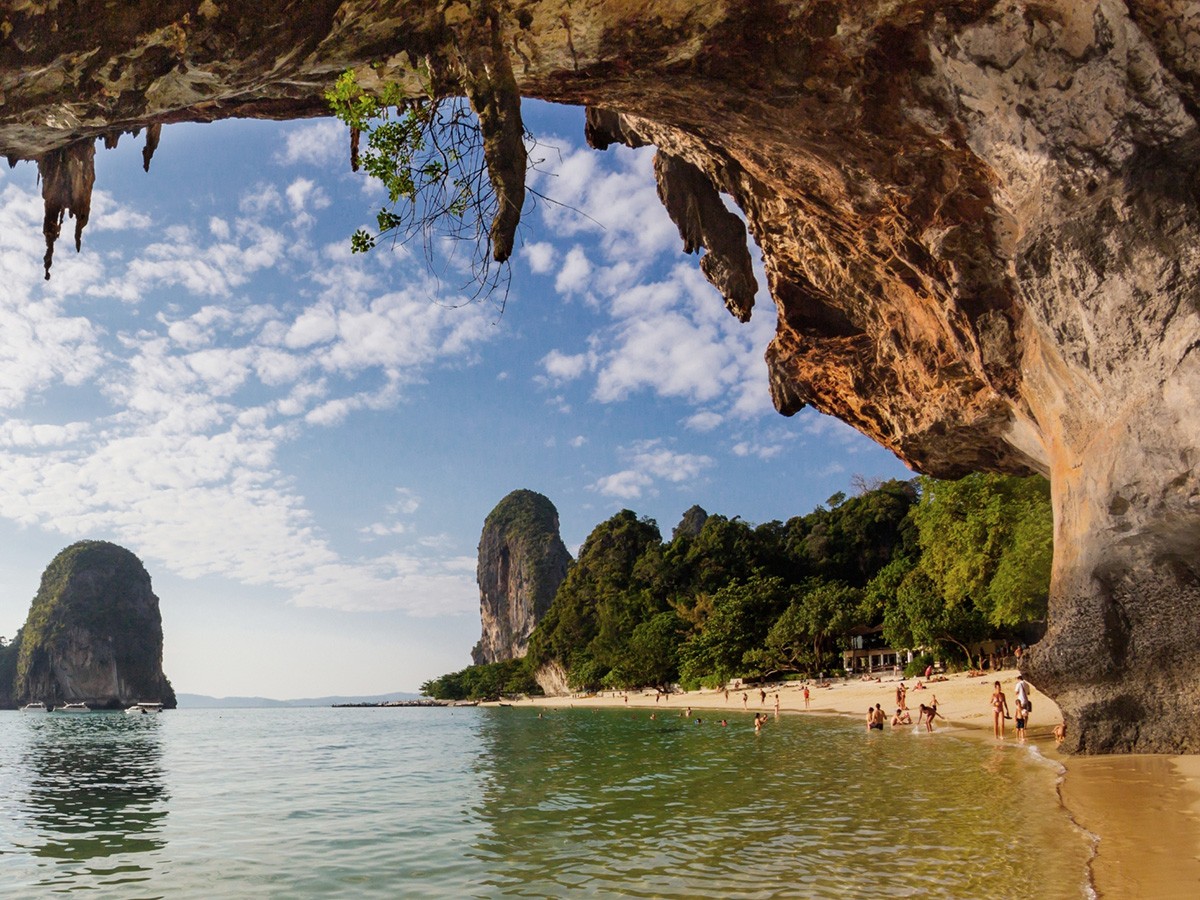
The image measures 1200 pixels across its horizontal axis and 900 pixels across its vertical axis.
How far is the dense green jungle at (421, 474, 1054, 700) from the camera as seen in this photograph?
30.8 m

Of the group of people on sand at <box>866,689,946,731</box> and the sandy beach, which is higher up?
the sandy beach

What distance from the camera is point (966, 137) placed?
10.7m

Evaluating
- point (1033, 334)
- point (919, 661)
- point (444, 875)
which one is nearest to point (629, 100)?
point (1033, 334)

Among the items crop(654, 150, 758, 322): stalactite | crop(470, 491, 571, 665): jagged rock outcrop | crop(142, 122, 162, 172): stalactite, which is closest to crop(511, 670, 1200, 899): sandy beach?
crop(654, 150, 758, 322): stalactite

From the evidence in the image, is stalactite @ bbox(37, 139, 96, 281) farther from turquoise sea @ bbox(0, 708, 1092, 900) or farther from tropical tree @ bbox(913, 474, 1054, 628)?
tropical tree @ bbox(913, 474, 1054, 628)

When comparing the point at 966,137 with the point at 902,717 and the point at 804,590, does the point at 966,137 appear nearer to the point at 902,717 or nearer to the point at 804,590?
the point at 902,717

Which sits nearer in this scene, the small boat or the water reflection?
the water reflection

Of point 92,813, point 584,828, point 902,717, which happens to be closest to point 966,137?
point 584,828

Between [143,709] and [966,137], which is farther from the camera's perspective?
[143,709]

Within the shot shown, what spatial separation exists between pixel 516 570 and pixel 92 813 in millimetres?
119468

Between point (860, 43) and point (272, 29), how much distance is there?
22.9 feet

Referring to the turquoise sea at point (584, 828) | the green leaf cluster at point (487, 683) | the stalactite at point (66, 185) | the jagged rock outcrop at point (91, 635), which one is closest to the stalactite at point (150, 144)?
the stalactite at point (66, 185)

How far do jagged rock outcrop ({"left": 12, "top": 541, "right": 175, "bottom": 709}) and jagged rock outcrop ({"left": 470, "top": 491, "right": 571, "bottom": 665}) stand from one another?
56363mm

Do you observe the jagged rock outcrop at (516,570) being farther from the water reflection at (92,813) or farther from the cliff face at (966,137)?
the cliff face at (966,137)
